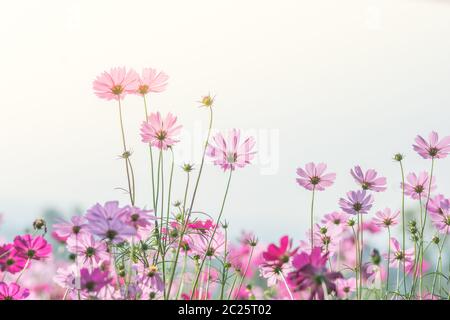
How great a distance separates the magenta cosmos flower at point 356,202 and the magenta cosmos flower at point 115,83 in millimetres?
369

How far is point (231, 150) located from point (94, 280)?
0.28 metres

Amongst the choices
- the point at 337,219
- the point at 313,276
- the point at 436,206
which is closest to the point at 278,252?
the point at 313,276

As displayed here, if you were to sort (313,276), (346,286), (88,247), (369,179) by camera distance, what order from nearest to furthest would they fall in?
(313,276)
(88,247)
(369,179)
(346,286)

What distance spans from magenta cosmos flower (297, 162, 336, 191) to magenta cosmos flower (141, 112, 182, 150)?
0.70ft

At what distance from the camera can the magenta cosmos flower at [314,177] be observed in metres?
0.99

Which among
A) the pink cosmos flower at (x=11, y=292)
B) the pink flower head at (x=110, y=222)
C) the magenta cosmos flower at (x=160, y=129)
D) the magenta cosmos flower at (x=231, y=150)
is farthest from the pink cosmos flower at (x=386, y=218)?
the pink cosmos flower at (x=11, y=292)

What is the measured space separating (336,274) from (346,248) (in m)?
0.91

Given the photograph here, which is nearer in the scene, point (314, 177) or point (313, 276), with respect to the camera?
point (313, 276)

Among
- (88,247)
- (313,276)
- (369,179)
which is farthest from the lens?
(369,179)

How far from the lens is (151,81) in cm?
95

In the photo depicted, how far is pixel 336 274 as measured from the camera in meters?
0.73

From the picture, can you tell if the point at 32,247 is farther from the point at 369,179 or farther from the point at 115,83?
the point at 369,179
